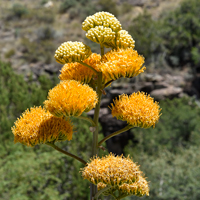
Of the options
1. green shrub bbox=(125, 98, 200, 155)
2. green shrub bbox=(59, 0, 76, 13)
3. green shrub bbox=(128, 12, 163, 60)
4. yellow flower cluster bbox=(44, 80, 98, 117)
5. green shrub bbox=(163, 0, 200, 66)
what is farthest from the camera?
green shrub bbox=(59, 0, 76, 13)

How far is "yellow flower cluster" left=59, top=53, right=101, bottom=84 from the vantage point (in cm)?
170

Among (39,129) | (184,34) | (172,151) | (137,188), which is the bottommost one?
(172,151)

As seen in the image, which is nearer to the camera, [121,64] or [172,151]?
[121,64]

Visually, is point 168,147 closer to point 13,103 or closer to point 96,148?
point 13,103

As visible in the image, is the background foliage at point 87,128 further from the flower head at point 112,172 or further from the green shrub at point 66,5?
the flower head at point 112,172

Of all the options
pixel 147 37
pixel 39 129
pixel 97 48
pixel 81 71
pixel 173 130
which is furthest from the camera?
pixel 147 37

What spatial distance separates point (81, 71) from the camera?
67.5 inches

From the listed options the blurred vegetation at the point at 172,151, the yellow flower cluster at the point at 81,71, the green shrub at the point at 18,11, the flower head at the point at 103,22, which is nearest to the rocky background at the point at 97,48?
the green shrub at the point at 18,11

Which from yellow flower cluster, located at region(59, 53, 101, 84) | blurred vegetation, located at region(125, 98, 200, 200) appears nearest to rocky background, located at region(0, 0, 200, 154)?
blurred vegetation, located at region(125, 98, 200, 200)

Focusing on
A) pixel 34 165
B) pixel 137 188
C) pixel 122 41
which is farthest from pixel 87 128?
pixel 122 41

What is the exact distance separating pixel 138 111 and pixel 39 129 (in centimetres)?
69

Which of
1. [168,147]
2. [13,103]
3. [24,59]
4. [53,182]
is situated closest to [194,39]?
[168,147]

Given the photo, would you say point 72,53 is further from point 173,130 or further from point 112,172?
point 173,130

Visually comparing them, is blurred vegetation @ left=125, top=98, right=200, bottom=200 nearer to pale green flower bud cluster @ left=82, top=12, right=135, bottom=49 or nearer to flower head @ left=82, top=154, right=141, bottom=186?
flower head @ left=82, top=154, right=141, bottom=186
